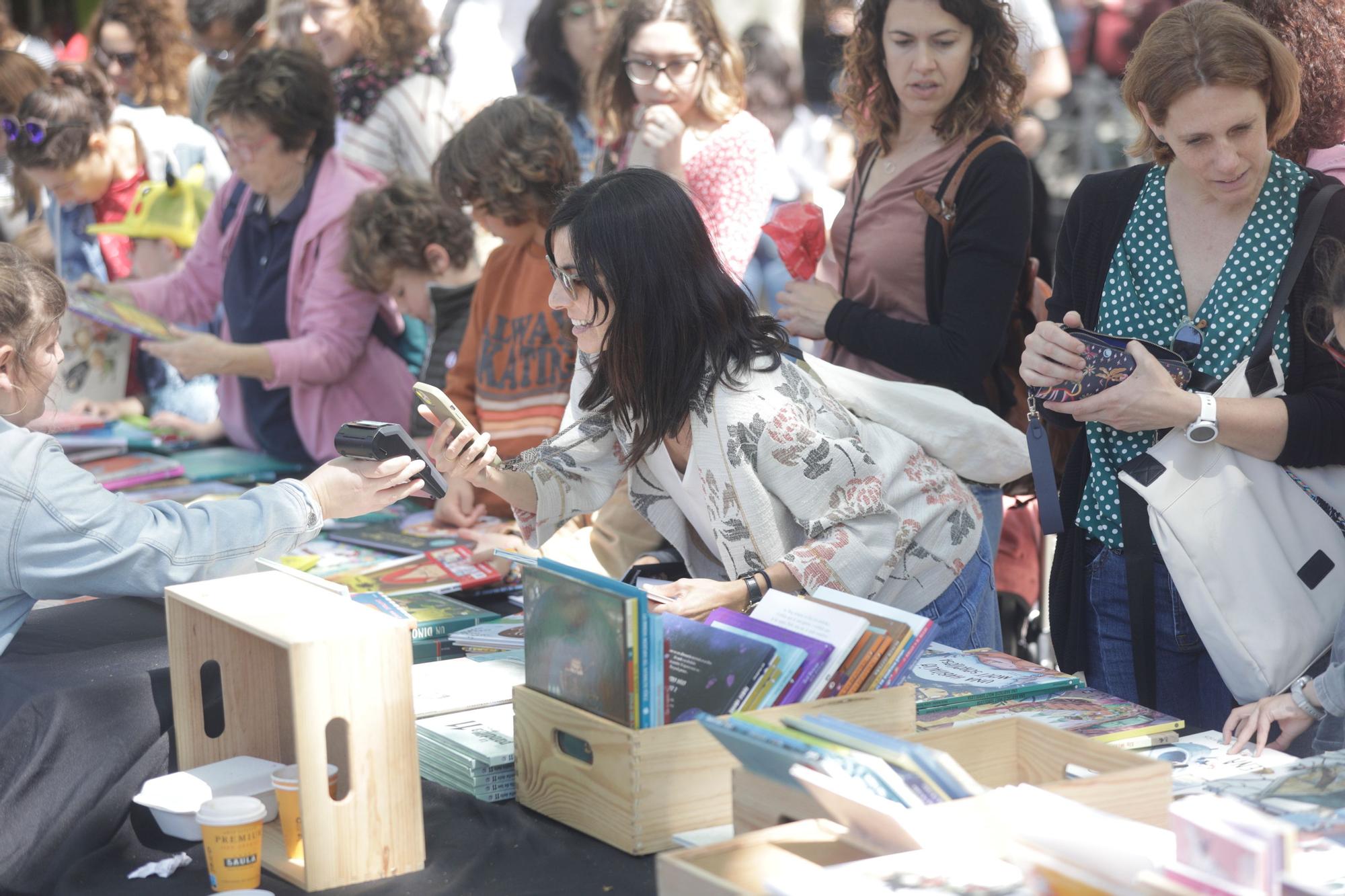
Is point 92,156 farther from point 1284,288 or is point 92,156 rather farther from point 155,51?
point 1284,288

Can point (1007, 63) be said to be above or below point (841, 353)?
above

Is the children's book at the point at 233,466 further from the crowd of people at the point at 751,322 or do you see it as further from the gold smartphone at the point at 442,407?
the gold smartphone at the point at 442,407

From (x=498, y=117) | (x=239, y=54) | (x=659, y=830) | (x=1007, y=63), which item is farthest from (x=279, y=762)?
(x=239, y=54)

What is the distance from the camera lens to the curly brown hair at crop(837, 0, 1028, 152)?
9.02 ft

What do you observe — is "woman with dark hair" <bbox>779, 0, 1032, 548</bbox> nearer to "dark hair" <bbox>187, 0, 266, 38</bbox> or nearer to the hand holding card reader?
the hand holding card reader

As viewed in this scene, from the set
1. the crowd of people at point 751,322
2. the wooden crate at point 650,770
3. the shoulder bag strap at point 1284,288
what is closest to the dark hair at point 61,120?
the crowd of people at point 751,322

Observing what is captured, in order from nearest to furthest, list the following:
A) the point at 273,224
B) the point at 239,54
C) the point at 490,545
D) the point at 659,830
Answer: the point at 659,830 → the point at 490,545 → the point at 273,224 → the point at 239,54

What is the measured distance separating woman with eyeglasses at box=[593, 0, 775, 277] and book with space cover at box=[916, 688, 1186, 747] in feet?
5.05

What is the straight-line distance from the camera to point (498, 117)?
10.3 ft

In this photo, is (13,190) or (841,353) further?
(13,190)

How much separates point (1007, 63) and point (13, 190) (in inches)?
166

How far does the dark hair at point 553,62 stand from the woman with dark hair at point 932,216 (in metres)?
2.02

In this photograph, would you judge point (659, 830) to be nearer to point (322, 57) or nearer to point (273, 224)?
point (273, 224)

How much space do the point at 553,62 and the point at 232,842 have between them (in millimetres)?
3641
